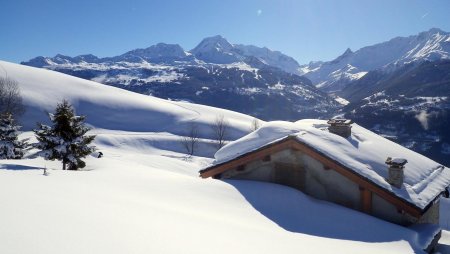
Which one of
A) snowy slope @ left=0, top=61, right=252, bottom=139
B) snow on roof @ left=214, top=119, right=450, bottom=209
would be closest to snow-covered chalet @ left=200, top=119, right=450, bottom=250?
snow on roof @ left=214, top=119, right=450, bottom=209

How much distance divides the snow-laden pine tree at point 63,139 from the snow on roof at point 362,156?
36.2 feet

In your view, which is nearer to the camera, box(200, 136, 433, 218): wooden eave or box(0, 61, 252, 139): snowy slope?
box(200, 136, 433, 218): wooden eave

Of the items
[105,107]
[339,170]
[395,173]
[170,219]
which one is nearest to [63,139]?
[339,170]

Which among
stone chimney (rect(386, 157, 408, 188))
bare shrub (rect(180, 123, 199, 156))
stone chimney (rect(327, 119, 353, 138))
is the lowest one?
bare shrub (rect(180, 123, 199, 156))

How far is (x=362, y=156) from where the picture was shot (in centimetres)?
1670

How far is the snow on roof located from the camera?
49.0ft

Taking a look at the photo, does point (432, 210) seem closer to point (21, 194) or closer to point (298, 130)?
point (298, 130)

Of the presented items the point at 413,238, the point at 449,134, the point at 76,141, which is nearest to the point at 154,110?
the point at 76,141

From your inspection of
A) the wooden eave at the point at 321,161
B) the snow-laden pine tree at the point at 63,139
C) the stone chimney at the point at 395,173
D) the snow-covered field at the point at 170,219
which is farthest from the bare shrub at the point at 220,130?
the snow-covered field at the point at 170,219

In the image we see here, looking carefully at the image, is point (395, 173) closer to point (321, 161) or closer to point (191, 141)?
point (321, 161)

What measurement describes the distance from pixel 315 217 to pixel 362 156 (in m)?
5.35

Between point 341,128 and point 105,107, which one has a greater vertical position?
point 105,107

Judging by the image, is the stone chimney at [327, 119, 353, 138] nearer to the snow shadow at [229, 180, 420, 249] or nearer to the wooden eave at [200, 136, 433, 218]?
the wooden eave at [200, 136, 433, 218]

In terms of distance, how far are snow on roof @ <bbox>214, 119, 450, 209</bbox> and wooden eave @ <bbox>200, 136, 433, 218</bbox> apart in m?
0.15
